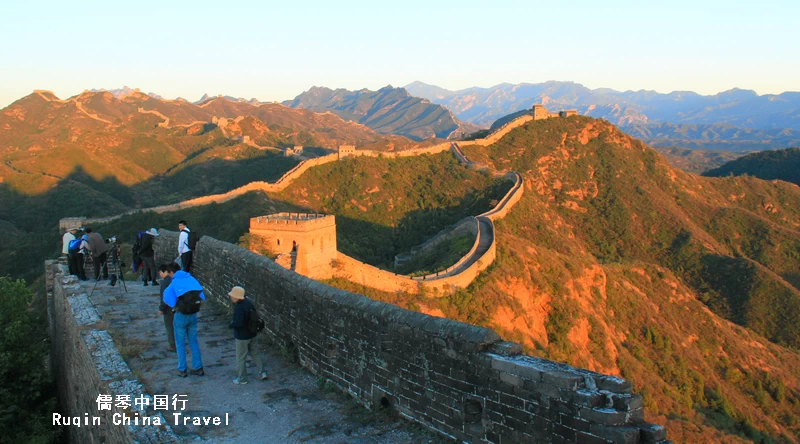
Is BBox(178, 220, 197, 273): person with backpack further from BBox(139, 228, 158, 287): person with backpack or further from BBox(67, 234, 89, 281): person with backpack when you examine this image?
BBox(67, 234, 89, 281): person with backpack

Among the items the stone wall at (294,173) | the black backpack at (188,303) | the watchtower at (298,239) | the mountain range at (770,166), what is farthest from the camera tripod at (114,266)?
the mountain range at (770,166)

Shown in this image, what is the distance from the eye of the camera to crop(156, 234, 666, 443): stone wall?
167 inches

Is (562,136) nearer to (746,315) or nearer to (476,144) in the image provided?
(476,144)

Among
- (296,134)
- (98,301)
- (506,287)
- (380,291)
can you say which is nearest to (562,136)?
(506,287)

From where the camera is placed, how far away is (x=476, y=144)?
57500 mm

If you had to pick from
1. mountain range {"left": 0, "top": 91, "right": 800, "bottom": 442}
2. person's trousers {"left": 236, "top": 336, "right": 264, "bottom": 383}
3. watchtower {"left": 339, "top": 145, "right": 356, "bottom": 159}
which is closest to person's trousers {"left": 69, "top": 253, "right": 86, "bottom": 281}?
person's trousers {"left": 236, "top": 336, "right": 264, "bottom": 383}

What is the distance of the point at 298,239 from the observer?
20.1 meters

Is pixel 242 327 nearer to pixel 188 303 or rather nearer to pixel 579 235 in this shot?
pixel 188 303

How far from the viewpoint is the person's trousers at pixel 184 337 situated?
23.0 ft

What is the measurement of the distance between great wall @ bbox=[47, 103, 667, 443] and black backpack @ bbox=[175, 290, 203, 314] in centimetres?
104

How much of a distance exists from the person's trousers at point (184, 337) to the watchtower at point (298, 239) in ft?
40.8

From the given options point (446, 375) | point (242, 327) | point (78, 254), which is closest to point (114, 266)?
point (78, 254)

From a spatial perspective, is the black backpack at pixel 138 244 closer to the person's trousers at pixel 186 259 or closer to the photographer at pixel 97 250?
the photographer at pixel 97 250

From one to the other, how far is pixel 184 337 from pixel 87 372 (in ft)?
4.81
